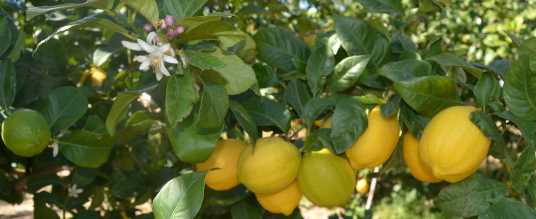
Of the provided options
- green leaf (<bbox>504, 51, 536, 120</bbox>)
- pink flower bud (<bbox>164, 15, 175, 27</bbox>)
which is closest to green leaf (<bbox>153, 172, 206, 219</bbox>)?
pink flower bud (<bbox>164, 15, 175, 27</bbox>)

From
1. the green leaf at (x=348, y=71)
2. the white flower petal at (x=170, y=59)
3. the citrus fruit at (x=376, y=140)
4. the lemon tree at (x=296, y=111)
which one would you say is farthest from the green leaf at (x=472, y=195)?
the white flower petal at (x=170, y=59)

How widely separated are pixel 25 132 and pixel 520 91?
2.45ft

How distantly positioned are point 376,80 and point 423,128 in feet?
0.37

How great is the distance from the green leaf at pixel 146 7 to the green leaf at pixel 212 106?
118 millimetres

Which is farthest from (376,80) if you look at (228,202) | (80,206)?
(80,206)

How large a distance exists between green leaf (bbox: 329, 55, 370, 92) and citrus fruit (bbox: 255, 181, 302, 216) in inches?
7.3

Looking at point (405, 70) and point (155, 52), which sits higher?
point (155, 52)

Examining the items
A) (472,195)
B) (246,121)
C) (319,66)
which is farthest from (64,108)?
(472,195)

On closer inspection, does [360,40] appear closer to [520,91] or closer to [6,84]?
[520,91]

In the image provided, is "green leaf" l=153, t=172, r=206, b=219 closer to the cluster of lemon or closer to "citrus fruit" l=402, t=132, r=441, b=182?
the cluster of lemon

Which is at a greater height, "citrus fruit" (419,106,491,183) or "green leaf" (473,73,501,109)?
"green leaf" (473,73,501,109)

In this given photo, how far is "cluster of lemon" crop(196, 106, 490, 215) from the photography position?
80cm

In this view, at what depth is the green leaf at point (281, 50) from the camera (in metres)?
0.99

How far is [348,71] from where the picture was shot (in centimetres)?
89
